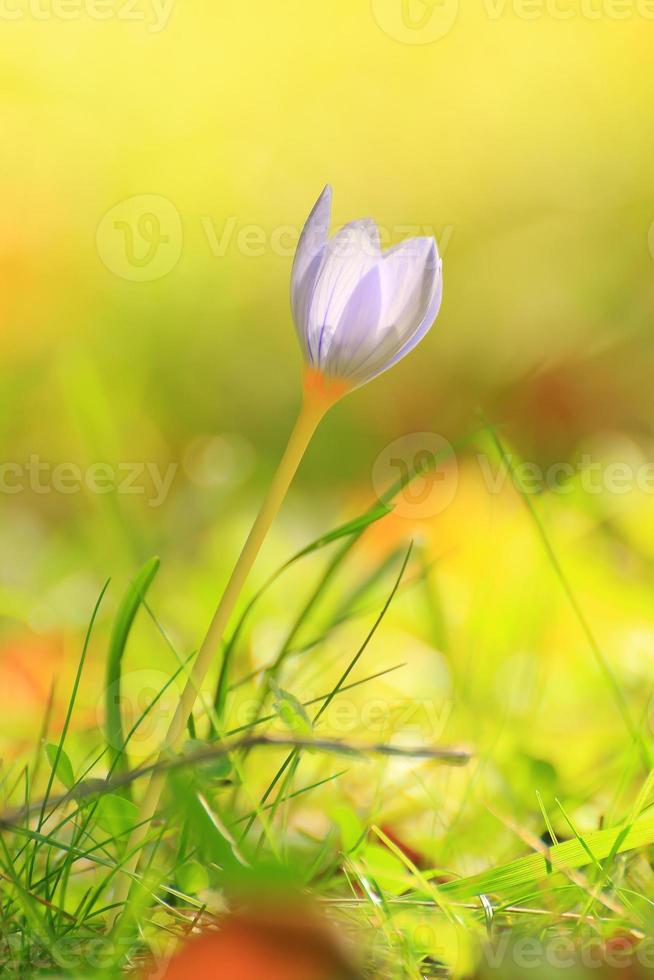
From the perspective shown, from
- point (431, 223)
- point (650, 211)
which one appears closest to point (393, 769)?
point (431, 223)

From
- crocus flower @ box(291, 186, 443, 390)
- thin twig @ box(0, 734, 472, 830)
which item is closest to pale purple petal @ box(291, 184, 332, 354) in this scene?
crocus flower @ box(291, 186, 443, 390)

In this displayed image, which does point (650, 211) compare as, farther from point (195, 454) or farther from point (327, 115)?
point (195, 454)
